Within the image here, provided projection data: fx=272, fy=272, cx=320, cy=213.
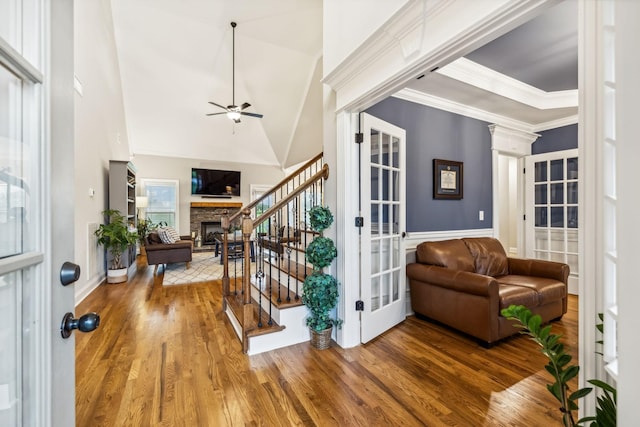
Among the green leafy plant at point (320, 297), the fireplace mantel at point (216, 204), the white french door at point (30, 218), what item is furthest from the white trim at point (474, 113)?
the fireplace mantel at point (216, 204)

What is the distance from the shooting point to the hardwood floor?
160 cm

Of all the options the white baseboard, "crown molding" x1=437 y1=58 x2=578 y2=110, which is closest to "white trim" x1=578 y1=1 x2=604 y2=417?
"crown molding" x1=437 y1=58 x2=578 y2=110

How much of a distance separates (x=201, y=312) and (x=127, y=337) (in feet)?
2.56

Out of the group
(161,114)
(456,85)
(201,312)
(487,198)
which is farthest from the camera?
(161,114)

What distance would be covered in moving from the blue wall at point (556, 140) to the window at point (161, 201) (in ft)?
27.8

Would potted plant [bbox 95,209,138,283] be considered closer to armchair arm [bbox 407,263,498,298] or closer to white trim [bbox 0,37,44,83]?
armchair arm [bbox 407,263,498,298]

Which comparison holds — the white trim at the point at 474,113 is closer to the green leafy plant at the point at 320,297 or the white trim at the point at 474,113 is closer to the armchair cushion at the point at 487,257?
the armchair cushion at the point at 487,257

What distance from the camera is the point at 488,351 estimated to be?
2.35 meters

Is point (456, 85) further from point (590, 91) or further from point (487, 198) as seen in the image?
point (590, 91)

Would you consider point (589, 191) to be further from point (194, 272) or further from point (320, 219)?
point (194, 272)

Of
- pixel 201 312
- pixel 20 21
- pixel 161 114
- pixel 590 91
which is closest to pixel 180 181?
pixel 161 114

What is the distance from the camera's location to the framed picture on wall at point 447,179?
335 centimetres

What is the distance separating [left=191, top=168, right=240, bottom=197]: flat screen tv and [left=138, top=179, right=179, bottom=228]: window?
1.78ft

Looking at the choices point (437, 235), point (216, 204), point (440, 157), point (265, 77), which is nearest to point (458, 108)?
point (440, 157)
